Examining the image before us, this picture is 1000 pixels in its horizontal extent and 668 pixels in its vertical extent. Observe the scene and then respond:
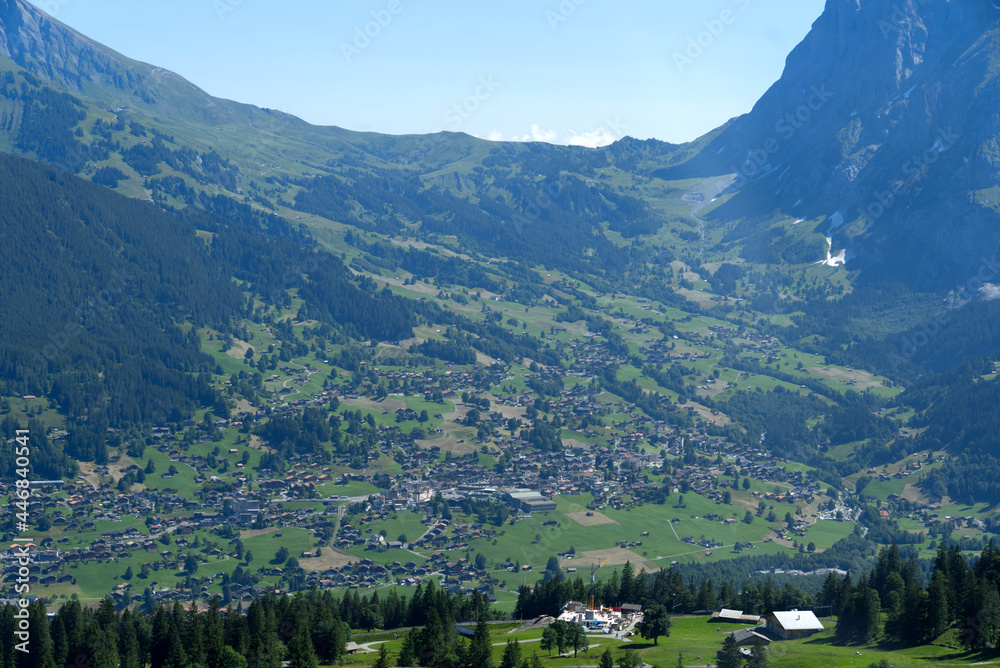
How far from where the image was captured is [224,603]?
159m

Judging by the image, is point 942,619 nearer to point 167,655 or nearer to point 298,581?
point 167,655

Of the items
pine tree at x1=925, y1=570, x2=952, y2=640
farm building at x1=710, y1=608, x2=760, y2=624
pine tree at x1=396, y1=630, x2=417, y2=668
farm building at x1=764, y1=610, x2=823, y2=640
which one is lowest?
pine tree at x1=396, y1=630, x2=417, y2=668

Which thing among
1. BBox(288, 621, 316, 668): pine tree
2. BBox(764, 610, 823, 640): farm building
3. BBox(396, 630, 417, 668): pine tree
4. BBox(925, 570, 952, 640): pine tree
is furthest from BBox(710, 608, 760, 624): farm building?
BBox(288, 621, 316, 668): pine tree

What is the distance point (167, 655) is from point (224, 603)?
67.5 m

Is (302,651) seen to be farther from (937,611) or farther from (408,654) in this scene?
(937,611)

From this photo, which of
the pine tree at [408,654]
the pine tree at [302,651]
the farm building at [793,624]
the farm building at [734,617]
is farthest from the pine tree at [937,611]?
the pine tree at [302,651]

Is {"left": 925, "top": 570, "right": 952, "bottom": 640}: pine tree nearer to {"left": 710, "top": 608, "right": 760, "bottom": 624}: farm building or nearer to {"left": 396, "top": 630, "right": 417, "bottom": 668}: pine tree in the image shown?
{"left": 710, "top": 608, "right": 760, "bottom": 624}: farm building

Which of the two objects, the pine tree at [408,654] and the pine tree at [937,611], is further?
the pine tree at [408,654]

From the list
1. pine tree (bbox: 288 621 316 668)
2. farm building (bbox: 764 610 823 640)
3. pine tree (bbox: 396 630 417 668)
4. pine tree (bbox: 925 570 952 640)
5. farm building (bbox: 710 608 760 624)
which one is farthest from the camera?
farm building (bbox: 710 608 760 624)

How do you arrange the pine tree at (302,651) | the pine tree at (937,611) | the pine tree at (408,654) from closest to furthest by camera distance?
the pine tree at (302,651), the pine tree at (937,611), the pine tree at (408,654)

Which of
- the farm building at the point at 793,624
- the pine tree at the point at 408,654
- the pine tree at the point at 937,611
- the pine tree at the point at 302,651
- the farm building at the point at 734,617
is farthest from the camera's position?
the farm building at the point at 734,617

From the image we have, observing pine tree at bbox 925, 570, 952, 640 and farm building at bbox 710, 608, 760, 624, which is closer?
pine tree at bbox 925, 570, 952, 640

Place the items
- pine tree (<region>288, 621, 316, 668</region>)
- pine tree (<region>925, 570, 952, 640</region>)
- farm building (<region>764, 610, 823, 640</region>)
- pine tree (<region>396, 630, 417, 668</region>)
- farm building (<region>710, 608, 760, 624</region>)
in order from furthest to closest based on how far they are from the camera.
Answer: farm building (<region>710, 608, 760, 624</region>) < farm building (<region>764, 610, 823, 640</region>) < pine tree (<region>396, 630, 417, 668</region>) < pine tree (<region>925, 570, 952, 640</region>) < pine tree (<region>288, 621, 316, 668</region>)

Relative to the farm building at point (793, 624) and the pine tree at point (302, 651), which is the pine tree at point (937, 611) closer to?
the farm building at point (793, 624)
